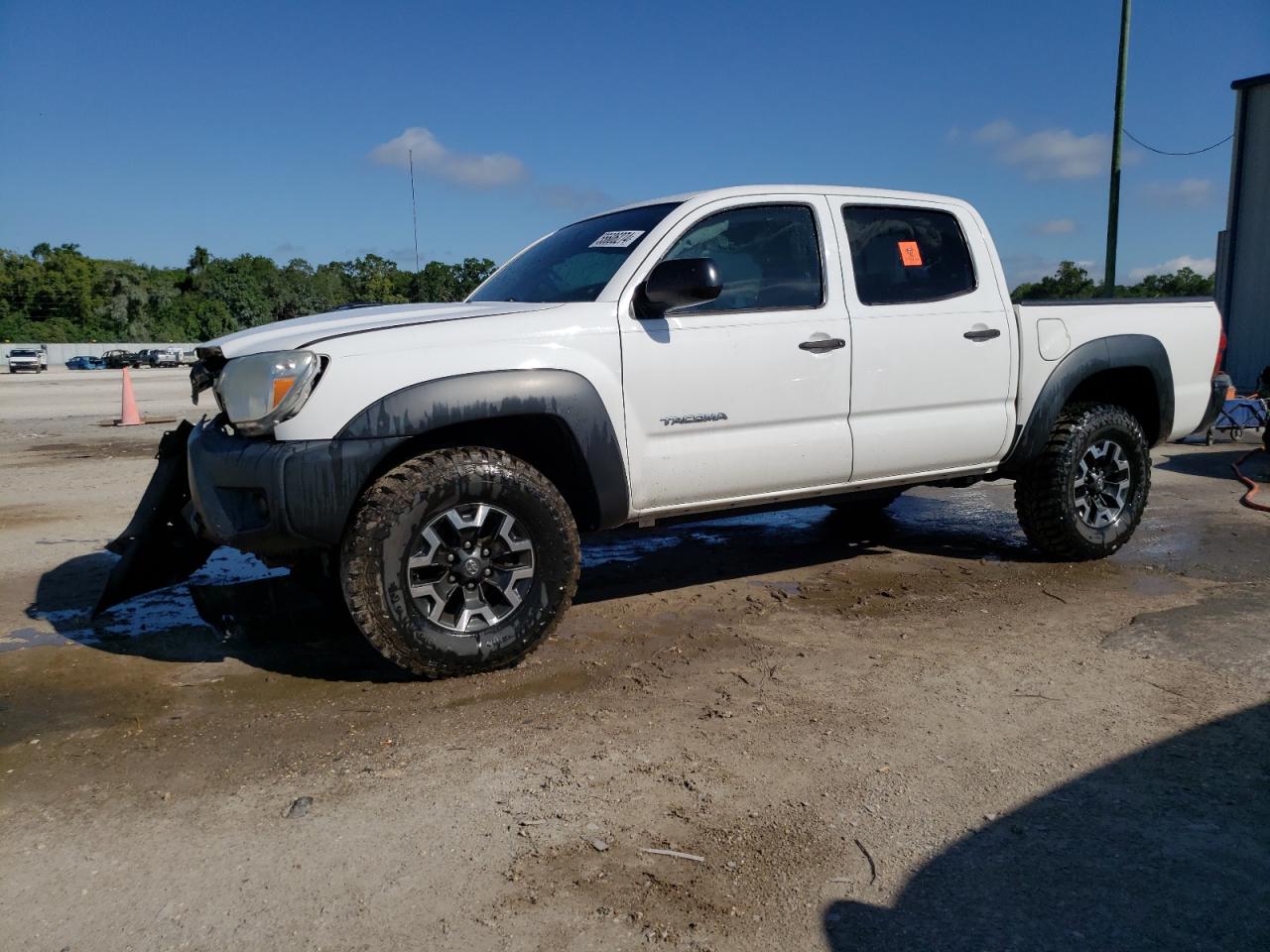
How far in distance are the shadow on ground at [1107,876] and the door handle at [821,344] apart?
2130 millimetres

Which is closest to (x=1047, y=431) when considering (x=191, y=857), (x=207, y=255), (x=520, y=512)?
(x=520, y=512)

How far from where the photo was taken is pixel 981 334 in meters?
4.89

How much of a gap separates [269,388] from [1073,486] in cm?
416

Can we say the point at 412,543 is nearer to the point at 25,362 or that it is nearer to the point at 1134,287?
the point at 1134,287

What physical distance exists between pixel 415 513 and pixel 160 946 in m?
1.71

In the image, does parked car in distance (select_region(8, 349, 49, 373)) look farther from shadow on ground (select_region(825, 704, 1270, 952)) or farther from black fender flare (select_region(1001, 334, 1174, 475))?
shadow on ground (select_region(825, 704, 1270, 952))

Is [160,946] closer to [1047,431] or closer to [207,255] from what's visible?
[1047,431]

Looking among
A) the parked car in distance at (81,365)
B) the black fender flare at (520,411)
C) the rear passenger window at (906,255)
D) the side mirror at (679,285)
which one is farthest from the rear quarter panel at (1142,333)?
the parked car in distance at (81,365)

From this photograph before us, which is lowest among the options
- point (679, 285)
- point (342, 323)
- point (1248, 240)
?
point (342, 323)

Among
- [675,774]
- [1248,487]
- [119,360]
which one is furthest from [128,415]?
[119,360]

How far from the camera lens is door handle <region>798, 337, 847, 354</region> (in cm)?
435

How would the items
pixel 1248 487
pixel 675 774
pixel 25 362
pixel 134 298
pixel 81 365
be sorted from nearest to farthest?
pixel 675 774
pixel 1248 487
pixel 25 362
pixel 81 365
pixel 134 298

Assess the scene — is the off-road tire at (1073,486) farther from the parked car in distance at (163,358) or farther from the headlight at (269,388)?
the parked car in distance at (163,358)

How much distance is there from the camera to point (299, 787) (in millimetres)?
2885
